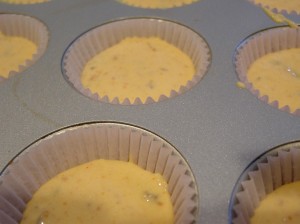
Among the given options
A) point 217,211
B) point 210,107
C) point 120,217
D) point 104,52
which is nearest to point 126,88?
point 104,52

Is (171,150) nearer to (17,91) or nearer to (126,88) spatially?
(126,88)

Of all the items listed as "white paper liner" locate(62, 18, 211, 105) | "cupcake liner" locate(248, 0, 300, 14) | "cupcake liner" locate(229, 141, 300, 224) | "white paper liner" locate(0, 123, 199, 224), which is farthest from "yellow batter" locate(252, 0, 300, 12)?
"white paper liner" locate(0, 123, 199, 224)

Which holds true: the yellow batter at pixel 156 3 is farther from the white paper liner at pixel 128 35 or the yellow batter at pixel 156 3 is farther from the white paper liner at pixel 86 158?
the white paper liner at pixel 86 158

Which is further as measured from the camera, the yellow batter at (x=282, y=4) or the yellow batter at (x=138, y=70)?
the yellow batter at (x=282, y=4)

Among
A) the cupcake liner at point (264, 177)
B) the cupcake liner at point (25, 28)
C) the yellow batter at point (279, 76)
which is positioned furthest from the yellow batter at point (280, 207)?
the cupcake liner at point (25, 28)

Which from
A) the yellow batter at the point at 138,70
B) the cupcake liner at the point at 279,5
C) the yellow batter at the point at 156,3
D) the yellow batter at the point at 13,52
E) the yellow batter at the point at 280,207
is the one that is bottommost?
the yellow batter at the point at 13,52

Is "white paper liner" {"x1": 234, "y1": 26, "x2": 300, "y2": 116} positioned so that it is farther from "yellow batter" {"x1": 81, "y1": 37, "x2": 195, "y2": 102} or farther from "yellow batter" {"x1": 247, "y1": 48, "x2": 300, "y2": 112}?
"yellow batter" {"x1": 81, "y1": 37, "x2": 195, "y2": 102}

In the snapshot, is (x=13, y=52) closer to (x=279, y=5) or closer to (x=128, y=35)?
(x=128, y=35)
